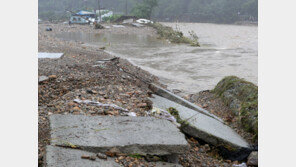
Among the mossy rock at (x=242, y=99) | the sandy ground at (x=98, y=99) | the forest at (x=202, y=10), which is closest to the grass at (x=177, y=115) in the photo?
the sandy ground at (x=98, y=99)

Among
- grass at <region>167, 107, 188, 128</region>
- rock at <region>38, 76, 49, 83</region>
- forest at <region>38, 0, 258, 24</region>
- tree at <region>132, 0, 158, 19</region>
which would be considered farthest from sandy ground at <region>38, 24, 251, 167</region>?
forest at <region>38, 0, 258, 24</region>

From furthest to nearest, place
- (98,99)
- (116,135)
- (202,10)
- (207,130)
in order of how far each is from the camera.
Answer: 1. (202,10)
2. (98,99)
3. (207,130)
4. (116,135)

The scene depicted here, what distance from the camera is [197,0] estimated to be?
49719 millimetres

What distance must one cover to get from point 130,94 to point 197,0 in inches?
1908

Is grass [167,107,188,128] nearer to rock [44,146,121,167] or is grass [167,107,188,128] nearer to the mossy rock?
the mossy rock

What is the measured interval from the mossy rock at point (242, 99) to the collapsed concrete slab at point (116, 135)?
1437 millimetres

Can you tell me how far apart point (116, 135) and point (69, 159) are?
51 cm

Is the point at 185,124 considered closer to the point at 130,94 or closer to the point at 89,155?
the point at 130,94

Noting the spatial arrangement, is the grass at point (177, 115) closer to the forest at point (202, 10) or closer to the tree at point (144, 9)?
the tree at point (144, 9)

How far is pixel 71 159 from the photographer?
2064 millimetres

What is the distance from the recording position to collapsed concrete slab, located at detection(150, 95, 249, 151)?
3.25 meters

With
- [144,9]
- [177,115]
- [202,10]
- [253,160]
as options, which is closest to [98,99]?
[177,115]

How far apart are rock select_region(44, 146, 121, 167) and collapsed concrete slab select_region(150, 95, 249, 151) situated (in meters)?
1.30

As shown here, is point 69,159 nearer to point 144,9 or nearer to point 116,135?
point 116,135
